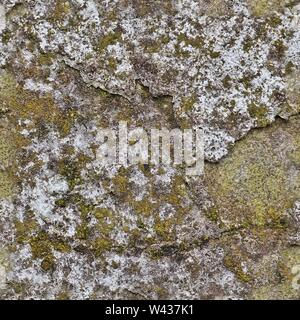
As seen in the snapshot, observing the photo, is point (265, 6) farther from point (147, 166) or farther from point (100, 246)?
point (100, 246)

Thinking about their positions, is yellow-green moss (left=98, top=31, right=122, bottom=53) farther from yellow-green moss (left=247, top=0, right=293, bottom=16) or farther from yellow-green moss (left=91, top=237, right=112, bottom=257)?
yellow-green moss (left=91, top=237, right=112, bottom=257)

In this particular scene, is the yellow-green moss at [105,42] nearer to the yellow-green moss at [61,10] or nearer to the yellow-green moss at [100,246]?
the yellow-green moss at [61,10]

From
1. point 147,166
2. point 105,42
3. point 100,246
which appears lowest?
point 100,246

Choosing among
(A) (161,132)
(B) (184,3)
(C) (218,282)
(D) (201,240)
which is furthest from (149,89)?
(C) (218,282)

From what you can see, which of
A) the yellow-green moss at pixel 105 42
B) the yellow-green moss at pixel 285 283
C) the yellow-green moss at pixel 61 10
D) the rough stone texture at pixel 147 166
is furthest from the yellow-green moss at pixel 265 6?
the yellow-green moss at pixel 285 283

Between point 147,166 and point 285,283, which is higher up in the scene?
point 147,166

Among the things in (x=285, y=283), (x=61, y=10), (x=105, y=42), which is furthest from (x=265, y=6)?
(x=285, y=283)

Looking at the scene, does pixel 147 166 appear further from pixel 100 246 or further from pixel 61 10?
pixel 61 10

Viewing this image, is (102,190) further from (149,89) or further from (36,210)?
(149,89)
